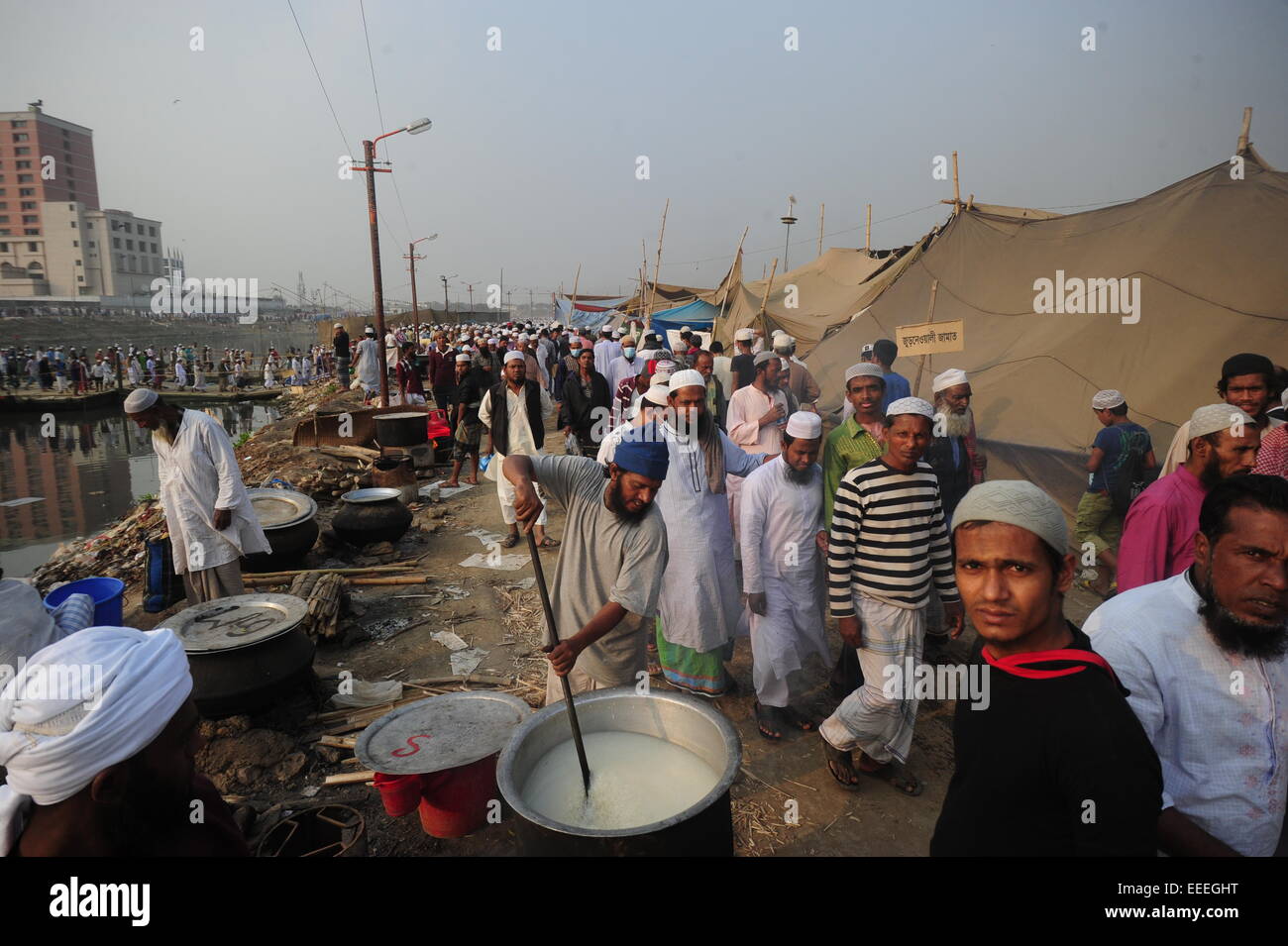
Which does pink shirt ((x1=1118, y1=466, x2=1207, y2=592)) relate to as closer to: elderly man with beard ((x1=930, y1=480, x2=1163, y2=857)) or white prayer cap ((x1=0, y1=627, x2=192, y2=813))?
elderly man with beard ((x1=930, y1=480, x2=1163, y2=857))

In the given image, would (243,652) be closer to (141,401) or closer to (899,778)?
(141,401)

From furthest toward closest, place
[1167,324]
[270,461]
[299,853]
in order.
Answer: [270,461] < [1167,324] < [299,853]

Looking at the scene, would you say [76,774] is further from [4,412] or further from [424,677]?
[4,412]

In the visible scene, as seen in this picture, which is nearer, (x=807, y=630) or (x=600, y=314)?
(x=807, y=630)

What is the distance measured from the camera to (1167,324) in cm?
691

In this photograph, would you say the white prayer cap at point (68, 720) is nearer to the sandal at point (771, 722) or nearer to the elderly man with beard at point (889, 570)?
the elderly man with beard at point (889, 570)

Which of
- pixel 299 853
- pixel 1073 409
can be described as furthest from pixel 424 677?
pixel 1073 409

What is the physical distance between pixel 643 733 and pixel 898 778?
183cm

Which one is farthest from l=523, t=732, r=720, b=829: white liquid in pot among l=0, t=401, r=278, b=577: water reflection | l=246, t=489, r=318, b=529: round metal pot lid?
l=0, t=401, r=278, b=577: water reflection

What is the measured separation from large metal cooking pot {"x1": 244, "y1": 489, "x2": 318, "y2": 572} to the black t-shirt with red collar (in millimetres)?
6267

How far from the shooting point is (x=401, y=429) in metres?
11.0

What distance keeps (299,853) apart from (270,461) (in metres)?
9.71

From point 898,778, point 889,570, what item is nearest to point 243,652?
point 889,570

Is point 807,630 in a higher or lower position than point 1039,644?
lower
